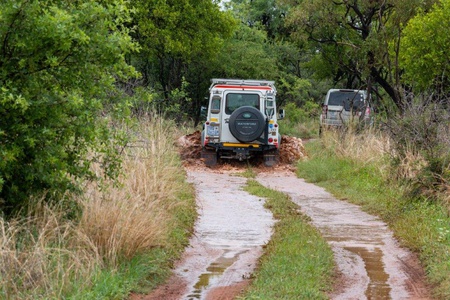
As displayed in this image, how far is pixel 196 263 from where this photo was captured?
9.23 meters

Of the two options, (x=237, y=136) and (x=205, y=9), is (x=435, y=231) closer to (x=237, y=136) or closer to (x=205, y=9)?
(x=237, y=136)

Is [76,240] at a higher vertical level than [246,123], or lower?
lower

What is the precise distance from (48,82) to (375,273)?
430cm

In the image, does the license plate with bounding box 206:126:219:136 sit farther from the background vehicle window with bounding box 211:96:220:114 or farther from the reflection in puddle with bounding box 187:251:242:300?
the reflection in puddle with bounding box 187:251:242:300

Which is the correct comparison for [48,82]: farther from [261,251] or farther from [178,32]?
[178,32]

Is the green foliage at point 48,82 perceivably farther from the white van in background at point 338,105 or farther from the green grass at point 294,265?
the white van in background at point 338,105

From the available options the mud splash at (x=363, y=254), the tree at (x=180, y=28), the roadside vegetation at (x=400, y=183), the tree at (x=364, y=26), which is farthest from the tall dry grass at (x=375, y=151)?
the tree at (x=180, y=28)

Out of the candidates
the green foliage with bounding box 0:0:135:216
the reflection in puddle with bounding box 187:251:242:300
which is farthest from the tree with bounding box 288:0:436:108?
the green foliage with bounding box 0:0:135:216

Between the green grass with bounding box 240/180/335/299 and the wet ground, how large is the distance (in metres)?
0.16

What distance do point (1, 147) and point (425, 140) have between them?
837 cm

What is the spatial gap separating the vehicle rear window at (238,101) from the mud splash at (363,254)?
6.26 meters

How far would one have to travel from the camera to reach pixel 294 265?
8.55m

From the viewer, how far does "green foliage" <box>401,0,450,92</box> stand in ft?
75.5

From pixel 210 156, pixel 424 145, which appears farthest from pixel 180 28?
pixel 424 145
